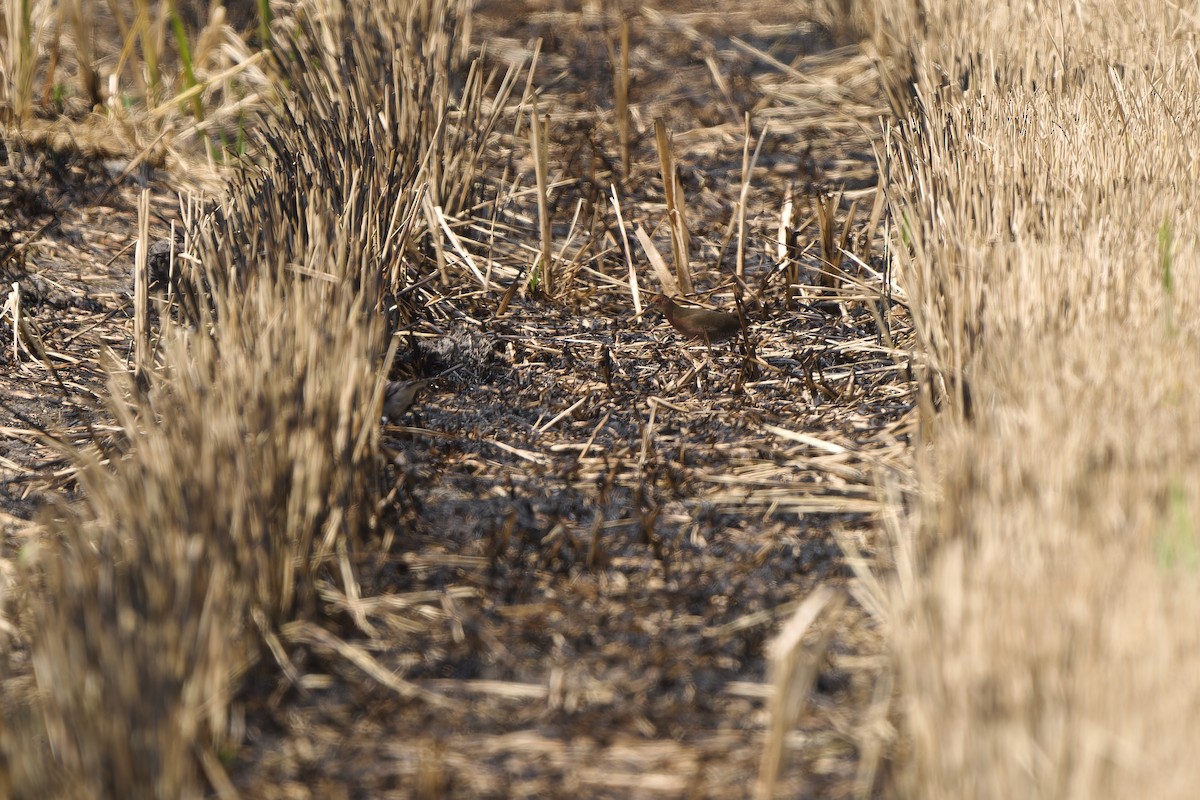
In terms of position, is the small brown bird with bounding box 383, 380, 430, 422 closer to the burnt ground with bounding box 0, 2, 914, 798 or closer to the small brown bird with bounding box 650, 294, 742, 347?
the burnt ground with bounding box 0, 2, 914, 798

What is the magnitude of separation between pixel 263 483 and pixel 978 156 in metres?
1.51

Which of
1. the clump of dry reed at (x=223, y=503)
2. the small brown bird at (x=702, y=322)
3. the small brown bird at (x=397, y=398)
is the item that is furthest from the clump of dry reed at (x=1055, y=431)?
the small brown bird at (x=397, y=398)

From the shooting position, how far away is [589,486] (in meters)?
2.14

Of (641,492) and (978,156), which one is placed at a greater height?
(978,156)

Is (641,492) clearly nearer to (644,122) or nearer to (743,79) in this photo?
(644,122)

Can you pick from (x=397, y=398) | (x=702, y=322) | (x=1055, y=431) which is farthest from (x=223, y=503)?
(x=702, y=322)

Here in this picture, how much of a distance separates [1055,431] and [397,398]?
3.68ft

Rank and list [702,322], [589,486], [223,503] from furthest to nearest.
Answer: [702,322] → [589,486] → [223,503]

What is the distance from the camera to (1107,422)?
161cm

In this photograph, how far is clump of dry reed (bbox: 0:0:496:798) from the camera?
1381mm

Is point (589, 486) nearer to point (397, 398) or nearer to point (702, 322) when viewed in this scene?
point (397, 398)

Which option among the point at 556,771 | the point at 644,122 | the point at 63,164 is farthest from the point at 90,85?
the point at 556,771

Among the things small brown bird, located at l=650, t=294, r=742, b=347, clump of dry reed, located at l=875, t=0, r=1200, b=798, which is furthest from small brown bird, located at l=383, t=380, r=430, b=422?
clump of dry reed, located at l=875, t=0, r=1200, b=798

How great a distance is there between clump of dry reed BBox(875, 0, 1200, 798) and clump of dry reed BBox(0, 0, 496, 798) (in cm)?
79
